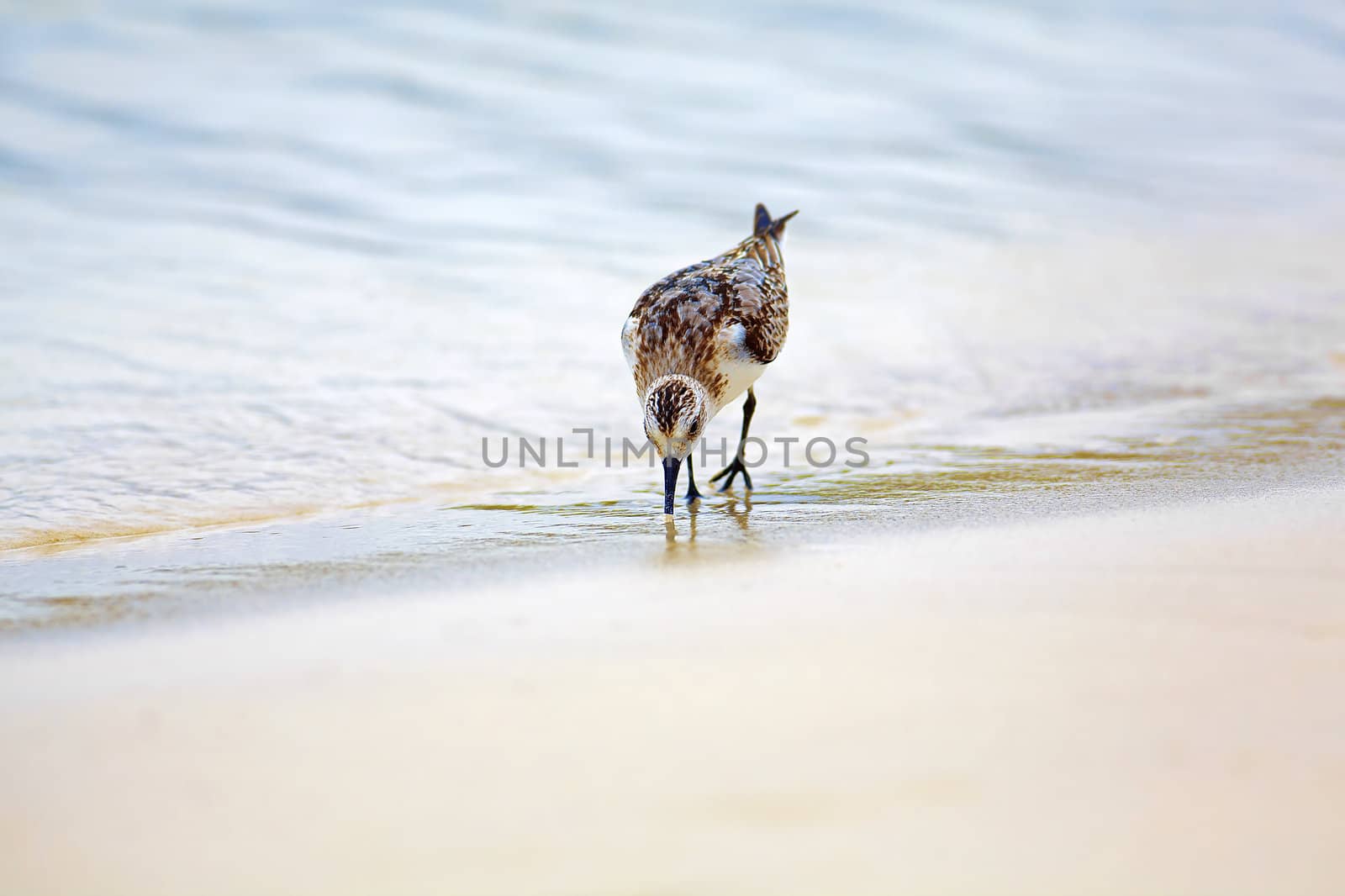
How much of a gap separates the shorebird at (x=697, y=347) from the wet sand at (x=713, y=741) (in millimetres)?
1493

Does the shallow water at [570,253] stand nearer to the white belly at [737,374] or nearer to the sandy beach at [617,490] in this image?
the sandy beach at [617,490]

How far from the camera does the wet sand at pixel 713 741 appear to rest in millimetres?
2287

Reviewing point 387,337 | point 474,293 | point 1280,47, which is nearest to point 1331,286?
point 474,293

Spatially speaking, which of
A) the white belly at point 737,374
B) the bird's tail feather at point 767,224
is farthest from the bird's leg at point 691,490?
the bird's tail feather at point 767,224

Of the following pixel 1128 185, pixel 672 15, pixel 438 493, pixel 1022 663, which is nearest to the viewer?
pixel 1022 663

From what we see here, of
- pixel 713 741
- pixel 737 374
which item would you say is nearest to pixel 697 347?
pixel 737 374

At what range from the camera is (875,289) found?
9.27 m

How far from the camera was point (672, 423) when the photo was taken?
501cm

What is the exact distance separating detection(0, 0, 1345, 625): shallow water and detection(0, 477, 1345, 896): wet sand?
2.57 feet

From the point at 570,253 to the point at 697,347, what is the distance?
15.0 ft

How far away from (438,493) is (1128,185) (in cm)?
998

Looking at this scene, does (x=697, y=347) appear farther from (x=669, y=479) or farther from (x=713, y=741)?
(x=713, y=741)

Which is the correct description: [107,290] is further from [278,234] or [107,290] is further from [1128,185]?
[1128,185]

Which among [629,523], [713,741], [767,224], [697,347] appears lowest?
[713,741]
